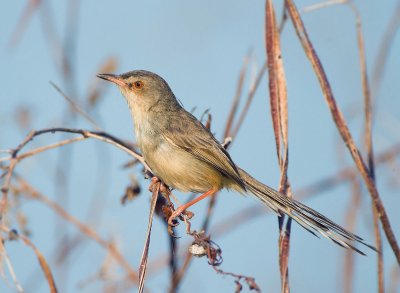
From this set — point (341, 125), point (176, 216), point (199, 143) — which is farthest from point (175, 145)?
point (341, 125)

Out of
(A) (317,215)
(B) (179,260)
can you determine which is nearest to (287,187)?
(A) (317,215)

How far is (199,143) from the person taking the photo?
4.36 metres

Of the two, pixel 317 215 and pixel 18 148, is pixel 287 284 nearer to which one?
pixel 317 215

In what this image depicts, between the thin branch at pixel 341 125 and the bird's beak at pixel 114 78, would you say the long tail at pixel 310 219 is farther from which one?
the bird's beak at pixel 114 78

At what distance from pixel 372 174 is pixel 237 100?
1.05 metres

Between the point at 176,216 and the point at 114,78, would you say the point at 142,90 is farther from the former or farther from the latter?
the point at 176,216

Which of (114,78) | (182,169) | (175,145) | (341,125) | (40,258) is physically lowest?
(40,258)

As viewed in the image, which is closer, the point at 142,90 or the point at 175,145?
the point at 175,145

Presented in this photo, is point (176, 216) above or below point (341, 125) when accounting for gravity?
below

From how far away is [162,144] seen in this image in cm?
436

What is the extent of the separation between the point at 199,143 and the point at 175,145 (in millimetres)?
206

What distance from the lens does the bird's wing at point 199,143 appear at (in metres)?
4.12

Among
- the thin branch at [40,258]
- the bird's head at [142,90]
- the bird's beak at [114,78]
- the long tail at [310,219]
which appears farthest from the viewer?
the bird's head at [142,90]

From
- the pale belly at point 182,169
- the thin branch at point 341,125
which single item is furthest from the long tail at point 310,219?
the pale belly at point 182,169
